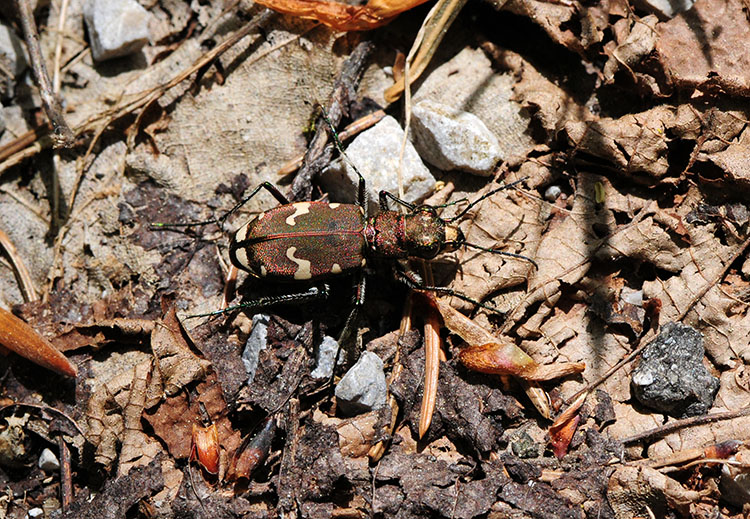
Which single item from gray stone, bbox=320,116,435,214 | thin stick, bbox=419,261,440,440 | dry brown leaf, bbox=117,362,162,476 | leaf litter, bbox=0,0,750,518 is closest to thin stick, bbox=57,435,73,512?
leaf litter, bbox=0,0,750,518

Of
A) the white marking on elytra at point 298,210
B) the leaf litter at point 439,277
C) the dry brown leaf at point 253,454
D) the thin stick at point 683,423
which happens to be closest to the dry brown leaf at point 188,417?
the leaf litter at point 439,277

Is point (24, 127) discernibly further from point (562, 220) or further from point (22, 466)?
point (562, 220)

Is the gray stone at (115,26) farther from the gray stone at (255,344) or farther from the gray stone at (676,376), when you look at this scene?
the gray stone at (676,376)

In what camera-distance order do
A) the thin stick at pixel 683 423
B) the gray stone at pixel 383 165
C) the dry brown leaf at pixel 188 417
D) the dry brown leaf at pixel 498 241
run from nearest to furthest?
the thin stick at pixel 683 423, the dry brown leaf at pixel 188 417, the dry brown leaf at pixel 498 241, the gray stone at pixel 383 165

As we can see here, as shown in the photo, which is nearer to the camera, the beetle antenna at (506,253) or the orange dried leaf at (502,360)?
the orange dried leaf at (502,360)

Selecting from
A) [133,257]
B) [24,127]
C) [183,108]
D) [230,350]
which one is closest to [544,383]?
[230,350]

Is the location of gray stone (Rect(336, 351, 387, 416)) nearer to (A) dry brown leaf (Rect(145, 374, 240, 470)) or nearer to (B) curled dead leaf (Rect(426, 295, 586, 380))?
(B) curled dead leaf (Rect(426, 295, 586, 380))
